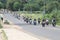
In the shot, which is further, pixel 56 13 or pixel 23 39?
pixel 56 13

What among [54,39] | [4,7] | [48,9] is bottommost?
[4,7]

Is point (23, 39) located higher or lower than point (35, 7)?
higher

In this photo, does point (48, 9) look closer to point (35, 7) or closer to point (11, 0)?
point (35, 7)

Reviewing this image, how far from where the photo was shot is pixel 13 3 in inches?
5999

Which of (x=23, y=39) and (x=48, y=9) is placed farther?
(x=48, y=9)

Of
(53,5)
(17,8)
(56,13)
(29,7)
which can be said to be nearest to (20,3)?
(17,8)

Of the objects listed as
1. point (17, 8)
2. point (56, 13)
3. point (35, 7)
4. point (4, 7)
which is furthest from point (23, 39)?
point (4, 7)

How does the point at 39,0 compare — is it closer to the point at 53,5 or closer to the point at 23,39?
the point at 53,5

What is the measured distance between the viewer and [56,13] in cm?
5978

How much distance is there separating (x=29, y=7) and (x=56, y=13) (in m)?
63.1

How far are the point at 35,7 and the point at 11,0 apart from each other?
35.6m

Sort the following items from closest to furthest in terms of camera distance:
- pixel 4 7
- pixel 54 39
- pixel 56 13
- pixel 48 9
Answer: pixel 54 39
pixel 56 13
pixel 48 9
pixel 4 7

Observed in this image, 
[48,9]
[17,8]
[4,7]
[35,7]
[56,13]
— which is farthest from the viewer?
[4,7]

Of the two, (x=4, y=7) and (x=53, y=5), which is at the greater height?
(x=53, y=5)
